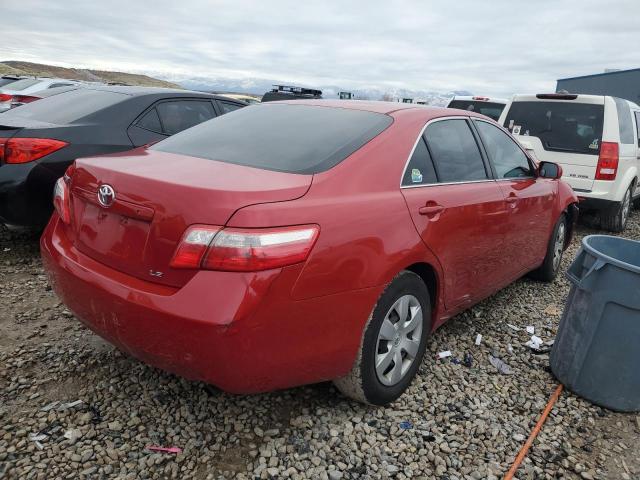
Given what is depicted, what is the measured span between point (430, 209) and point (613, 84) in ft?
106

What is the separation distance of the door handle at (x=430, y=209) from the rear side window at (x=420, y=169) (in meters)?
0.14

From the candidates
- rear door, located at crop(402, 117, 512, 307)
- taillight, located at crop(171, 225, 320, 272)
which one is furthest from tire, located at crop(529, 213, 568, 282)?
taillight, located at crop(171, 225, 320, 272)

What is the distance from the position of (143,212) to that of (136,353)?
24.4 inches

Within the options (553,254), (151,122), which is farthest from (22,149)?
(553,254)

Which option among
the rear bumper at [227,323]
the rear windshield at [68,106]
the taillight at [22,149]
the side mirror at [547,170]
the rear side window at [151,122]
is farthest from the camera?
the rear side window at [151,122]

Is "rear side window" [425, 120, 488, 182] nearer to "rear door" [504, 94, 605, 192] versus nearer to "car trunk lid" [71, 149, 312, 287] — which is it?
"car trunk lid" [71, 149, 312, 287]

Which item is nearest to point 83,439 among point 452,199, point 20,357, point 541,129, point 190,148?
point 20,357

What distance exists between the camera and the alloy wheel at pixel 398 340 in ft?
→ 8.25

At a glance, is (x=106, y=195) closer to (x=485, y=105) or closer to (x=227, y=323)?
(x=227, y=323)

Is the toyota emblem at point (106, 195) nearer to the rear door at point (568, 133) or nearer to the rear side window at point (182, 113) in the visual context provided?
the rear side window at point (182, 113)

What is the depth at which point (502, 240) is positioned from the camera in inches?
136

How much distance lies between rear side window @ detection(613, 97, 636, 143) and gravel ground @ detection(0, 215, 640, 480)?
4.71 m

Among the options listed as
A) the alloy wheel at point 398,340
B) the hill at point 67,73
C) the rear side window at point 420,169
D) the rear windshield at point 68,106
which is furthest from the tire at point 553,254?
the hill at point 67,73

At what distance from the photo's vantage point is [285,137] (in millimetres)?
2646
